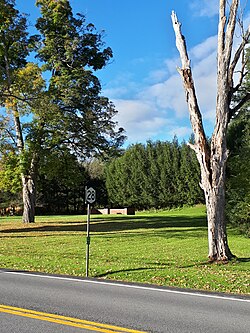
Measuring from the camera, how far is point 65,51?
3203 centimetres

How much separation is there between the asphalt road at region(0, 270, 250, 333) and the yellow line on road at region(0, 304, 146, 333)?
14 mm

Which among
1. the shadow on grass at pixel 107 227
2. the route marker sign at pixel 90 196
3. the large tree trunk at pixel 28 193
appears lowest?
the shadow on grass at pixel 107 227

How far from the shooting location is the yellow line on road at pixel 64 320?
236 inches

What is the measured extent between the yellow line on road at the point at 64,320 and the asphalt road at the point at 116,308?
0.01m

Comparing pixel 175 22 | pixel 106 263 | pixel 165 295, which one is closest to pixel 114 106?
pixel 175 22

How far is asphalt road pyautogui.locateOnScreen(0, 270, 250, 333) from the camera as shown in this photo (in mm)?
6148

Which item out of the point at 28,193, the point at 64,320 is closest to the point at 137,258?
the point at 64,320

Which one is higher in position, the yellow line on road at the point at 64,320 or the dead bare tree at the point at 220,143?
the dead bare tree at the point at 220,143

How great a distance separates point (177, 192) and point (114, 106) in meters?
27.6

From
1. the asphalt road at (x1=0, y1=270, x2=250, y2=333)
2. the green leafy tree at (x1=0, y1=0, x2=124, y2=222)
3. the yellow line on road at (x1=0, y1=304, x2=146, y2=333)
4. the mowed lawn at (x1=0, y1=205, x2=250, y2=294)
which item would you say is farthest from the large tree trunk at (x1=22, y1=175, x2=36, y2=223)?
the yellow line on road at (x1=0, y1=304, x2=146, y2=333)

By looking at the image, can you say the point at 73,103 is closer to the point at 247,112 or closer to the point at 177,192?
the point at 247,112

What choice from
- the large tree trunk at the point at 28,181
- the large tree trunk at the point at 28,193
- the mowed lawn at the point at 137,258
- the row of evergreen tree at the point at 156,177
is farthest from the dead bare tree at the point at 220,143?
the row of evergreen tree at the point at 156,177

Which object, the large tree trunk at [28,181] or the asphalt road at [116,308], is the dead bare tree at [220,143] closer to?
the asphalt road at [116,308]

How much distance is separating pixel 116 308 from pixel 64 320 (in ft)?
3.87
